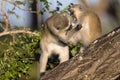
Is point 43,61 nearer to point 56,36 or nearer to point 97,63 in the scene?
point 56,36

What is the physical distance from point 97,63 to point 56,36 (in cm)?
187

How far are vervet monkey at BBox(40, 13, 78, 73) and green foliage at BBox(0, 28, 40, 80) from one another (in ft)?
2.07

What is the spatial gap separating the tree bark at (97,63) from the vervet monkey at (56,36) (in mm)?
1362

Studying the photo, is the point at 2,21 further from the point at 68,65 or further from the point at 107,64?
the point at 107,64

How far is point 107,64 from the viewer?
4.25 metres

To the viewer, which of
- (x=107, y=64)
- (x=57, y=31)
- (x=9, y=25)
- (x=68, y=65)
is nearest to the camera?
(x=107, y=64)

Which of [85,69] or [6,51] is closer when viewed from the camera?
[85,69]

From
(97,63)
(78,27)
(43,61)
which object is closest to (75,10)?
(78,27)

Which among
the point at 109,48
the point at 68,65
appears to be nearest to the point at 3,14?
the point at 68,65

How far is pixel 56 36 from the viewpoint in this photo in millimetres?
6117

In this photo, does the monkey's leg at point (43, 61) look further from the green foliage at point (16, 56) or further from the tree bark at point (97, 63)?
the tree bark at point (97, 63)

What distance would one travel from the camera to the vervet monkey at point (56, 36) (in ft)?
19.8

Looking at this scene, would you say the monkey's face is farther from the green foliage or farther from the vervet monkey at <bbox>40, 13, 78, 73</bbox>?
the green foliage

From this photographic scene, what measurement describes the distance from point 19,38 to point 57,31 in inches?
38.1
